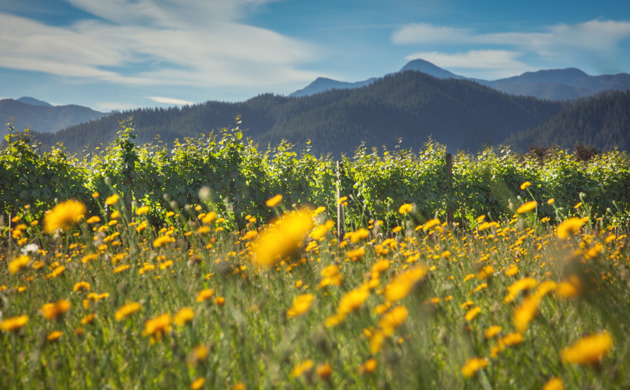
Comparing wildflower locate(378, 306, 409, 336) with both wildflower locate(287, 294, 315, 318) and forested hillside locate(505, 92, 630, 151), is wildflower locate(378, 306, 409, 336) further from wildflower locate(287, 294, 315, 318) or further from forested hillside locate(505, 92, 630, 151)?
forested hillside locate(505, 92, 630, 151)

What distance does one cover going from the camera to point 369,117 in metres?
150

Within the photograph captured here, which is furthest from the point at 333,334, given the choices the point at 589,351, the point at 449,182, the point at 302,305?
the point at 449,182

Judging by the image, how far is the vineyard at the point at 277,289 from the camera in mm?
1320

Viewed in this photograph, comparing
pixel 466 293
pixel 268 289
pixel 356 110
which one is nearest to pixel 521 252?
pixel 466 293

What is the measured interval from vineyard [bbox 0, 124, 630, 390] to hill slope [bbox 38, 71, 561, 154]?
401 ft

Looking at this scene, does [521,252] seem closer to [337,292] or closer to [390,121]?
[337,292]

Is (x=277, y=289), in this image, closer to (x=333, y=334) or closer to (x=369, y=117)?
(x=333, y=334)

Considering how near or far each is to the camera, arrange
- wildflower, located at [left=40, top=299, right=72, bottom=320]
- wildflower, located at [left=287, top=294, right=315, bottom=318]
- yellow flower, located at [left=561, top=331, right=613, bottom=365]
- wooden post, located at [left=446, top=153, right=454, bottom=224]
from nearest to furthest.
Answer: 1. yellow flower, located at [left=561, top=331, right=613, bottom=365]
2. wildflower, located at [left=287, top=294, right=315, bottom=318]
3. wildflower, located at [left=40, top=299, right=72, bottom=320]
4. wooden post, located at [left=446, top=153, right=454, bottom=224]

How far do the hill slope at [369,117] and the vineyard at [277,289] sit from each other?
122075mm

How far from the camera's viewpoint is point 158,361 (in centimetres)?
171

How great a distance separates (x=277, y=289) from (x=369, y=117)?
15187cm

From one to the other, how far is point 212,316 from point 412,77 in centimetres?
19283

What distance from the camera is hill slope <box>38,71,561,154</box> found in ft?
452

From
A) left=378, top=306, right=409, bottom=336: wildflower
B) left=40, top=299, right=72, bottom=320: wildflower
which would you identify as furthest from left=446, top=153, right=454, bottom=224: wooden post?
left=40, top=299, right=72, bottom=320: wildflower
